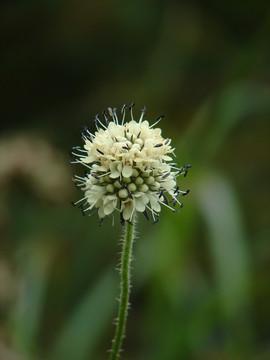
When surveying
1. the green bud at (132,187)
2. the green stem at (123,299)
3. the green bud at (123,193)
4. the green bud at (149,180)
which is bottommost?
the green stem at (123,299)

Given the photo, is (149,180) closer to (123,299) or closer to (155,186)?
(155,186)

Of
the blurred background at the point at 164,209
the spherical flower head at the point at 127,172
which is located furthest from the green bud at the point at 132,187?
the blurred background at the point at 164,209

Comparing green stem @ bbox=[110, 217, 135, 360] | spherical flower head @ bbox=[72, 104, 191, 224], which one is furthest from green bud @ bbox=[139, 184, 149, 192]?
green stem @ bbox=[110, 217, 135, 360]

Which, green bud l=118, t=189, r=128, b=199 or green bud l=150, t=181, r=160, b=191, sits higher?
green bud l=150, t=181, r=160, b=191

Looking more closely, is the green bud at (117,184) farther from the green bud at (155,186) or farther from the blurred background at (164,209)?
the blurred background at (164,209)

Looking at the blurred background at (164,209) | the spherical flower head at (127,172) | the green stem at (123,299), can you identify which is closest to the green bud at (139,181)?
the spherical flower head at (127,172)

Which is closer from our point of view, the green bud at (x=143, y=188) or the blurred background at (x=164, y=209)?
the green bud at (x=143, y=188)

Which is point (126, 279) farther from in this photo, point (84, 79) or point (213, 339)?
point (84, 79)

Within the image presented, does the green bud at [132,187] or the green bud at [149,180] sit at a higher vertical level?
the green bud at [149,180]

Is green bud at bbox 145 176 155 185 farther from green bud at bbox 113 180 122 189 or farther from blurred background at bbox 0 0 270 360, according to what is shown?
blurred background at bbox 0 0 270 360
